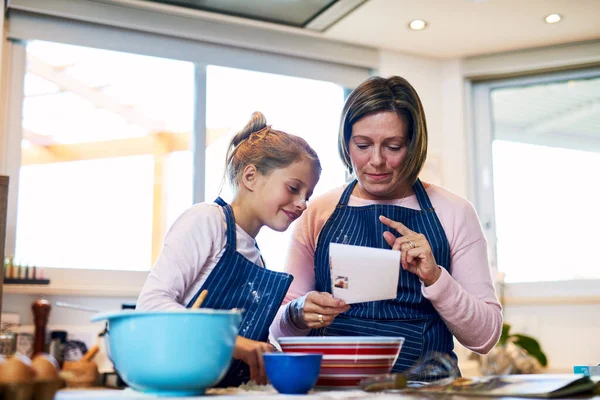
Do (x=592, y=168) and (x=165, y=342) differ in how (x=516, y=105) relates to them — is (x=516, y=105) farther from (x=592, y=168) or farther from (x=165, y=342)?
(x=165, y=342)

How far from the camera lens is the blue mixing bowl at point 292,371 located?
0.97 metres

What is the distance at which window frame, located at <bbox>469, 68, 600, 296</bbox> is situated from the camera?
3.70 m

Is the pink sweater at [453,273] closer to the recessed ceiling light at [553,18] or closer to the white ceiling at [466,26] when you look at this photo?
the white ceiling at [466,26]

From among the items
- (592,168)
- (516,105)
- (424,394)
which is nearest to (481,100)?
(516,105)

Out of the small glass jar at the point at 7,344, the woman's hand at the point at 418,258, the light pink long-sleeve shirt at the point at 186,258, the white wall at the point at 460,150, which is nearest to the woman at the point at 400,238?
the woman's hand at the point at 418,258

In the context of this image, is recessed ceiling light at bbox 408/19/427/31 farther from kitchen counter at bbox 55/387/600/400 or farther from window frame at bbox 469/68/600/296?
kitchen counter at bbox 55/387/600/400

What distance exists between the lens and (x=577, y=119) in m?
3.92

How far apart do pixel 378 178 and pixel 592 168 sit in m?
2.59

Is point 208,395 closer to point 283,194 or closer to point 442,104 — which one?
point 283,194

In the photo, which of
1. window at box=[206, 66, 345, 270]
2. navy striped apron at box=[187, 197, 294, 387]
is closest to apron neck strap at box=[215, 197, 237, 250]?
navy striped apron at box=[187, 197, 294, 387]

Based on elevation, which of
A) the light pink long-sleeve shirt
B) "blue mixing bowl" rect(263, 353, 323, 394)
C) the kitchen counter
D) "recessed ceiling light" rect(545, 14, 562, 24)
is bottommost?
the kitchen counter

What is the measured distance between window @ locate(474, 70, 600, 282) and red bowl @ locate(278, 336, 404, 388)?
2891mm

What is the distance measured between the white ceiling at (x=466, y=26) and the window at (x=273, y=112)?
0.37 meters

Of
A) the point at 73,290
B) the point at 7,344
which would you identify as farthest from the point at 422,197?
the point at 73,290
